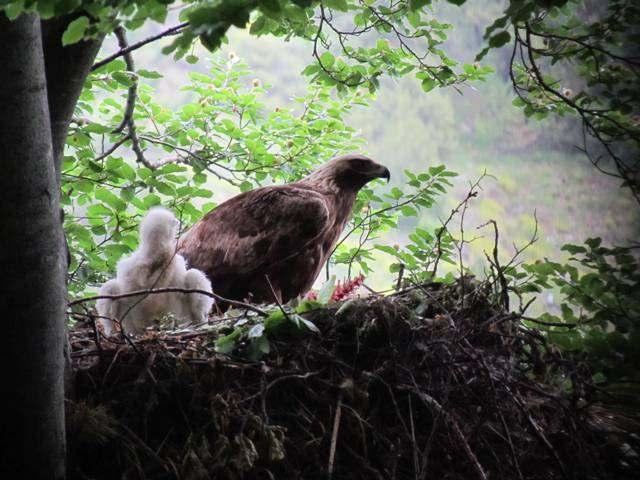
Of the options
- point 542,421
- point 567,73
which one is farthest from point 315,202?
point 567,73

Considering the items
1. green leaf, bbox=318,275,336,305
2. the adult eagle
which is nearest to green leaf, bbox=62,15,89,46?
green leaf, bbox=318,275,336,305

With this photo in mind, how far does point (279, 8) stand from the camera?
1.73 m

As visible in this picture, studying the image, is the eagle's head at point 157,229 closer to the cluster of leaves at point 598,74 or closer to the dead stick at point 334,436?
the dead stick at point 334,436

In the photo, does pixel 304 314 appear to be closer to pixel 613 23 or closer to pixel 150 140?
pixel 613 23

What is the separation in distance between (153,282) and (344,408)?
1.66 meters

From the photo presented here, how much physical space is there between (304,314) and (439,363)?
0.52 metres

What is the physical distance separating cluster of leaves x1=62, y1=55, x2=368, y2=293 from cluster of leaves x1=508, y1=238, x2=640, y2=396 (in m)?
1.85

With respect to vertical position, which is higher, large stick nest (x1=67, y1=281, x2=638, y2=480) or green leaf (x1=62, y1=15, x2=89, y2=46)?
green leaf (x1=62, y1=15, x2=89, y2=46)

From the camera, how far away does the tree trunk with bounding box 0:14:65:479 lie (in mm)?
A: 1677

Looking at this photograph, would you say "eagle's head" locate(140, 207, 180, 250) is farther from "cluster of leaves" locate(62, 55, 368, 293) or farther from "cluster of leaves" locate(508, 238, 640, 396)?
"cluster of leaves" locate(508, 238, 640, 396)

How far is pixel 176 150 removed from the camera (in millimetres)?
4926

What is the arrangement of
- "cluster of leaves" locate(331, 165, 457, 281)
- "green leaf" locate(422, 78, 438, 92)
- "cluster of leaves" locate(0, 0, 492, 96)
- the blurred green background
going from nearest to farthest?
1. "cluster of leaves" locate(0, 0, 492, 96)
2. "green leaf" locate(422, 78, 438, 92)
3. "cluster of leaves" locate(331, 165, 457, 281)
4. the blurred green background

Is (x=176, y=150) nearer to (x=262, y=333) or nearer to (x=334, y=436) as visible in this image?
(x=262, y=333)

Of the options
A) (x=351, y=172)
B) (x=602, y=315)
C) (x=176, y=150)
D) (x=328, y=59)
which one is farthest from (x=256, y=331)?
(x=176, y=150)
